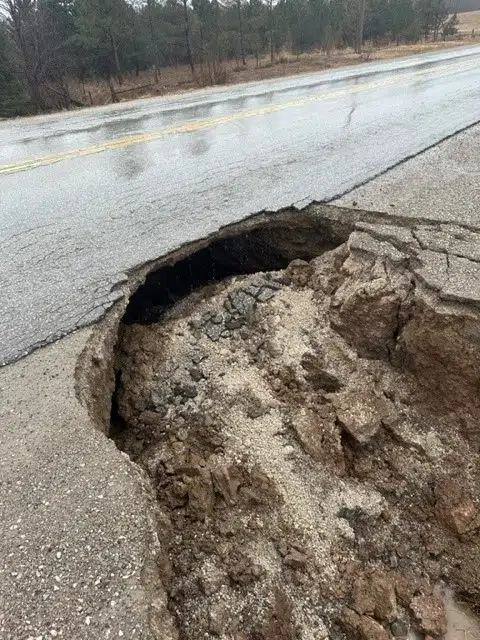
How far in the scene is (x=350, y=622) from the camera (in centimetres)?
242

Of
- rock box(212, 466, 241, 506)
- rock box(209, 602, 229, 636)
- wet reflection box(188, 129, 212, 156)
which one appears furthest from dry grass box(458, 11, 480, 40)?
rock box(209, 602, 229, 636)

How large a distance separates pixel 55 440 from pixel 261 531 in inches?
47.6

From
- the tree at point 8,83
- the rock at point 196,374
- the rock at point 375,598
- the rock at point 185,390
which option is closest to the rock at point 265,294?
the rock at point 196,374

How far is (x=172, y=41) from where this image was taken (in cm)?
2709

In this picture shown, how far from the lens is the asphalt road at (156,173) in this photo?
352 centimetres

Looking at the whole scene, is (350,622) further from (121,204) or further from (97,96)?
(97,96)

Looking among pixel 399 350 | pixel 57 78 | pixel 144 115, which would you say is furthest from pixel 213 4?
pixel 399 350

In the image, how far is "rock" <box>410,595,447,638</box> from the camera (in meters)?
2.54

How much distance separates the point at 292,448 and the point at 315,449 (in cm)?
15

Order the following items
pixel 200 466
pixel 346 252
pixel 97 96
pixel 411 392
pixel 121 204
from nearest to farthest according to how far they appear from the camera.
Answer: pixel 200 466 < pixel 411 392 < pixel 346 252 < pixel 121 204 < pixel 97 96

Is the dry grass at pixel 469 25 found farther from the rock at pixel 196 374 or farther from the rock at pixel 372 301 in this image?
the rock at pixel 196 374

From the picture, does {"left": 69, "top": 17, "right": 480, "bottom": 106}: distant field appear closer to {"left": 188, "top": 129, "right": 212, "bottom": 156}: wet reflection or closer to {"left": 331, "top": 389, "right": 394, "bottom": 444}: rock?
{"left": 188, "top": 129, "right": 212, "bottom": 156}: wet reflection

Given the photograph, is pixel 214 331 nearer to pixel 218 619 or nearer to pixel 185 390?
pixel 185 390

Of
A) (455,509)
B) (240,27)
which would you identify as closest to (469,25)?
(240,27)
